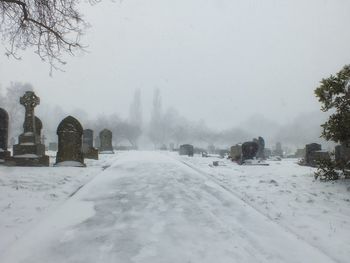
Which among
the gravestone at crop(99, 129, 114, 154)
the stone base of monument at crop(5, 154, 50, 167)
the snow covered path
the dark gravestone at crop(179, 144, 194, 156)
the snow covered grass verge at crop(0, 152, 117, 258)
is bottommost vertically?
the snow covered path

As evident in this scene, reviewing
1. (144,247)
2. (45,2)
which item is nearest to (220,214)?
(144,247)

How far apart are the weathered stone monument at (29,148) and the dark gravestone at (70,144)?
2.22 feet

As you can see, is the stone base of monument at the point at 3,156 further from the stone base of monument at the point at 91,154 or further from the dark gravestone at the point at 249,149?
the dark gravestone at the point at 249,149

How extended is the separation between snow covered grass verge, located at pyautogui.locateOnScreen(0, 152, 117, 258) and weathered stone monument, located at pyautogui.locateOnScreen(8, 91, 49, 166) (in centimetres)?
410

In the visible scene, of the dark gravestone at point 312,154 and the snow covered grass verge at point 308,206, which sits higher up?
the dark gravestone at point 312,154

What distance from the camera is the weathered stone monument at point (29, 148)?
47.8 ft

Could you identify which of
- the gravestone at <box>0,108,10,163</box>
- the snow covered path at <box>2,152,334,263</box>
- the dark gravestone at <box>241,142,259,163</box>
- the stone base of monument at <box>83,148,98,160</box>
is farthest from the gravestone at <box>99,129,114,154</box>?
the snow covered path at <box>2,152,334,263</box>

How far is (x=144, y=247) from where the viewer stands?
14.9ft

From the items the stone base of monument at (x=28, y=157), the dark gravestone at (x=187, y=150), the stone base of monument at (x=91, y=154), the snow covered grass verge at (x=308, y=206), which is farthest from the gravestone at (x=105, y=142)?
the snow covered grass verge at (x=308, y=206)

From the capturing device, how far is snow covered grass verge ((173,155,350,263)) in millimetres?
5203

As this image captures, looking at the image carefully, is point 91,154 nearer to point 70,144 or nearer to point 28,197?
point 70,144

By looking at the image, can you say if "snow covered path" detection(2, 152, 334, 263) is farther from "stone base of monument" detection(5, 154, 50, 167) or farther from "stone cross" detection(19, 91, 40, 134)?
"stone cross" detection(19, 91, 40, 134)

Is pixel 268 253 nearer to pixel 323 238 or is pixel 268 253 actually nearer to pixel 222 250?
pixel 222 250

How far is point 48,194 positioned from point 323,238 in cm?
553
